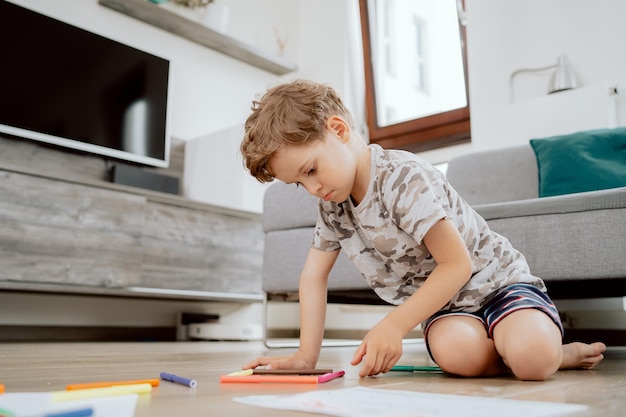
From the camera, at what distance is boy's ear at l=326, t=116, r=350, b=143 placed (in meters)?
0.91

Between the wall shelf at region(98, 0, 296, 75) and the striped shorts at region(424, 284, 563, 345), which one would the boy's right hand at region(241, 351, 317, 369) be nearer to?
the striped shorts at region(424, 284, 563, 345)

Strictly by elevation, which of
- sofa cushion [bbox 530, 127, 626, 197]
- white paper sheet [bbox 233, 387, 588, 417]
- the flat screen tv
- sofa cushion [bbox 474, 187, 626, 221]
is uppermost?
the flat screen tv

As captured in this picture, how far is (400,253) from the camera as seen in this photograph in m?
0.98

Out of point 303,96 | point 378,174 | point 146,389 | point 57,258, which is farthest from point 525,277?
point 57,258

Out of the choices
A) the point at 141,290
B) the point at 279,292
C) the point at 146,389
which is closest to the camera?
the point at 146,389

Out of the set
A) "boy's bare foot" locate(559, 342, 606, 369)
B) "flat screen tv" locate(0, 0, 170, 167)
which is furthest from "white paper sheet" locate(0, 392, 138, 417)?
"flat screen tv" locate(0, 0, 170, 167)

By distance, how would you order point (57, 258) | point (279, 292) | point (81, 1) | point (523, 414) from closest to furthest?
point (523, 414)
point (279, 292)
point (57, 258)
point (81, 1)

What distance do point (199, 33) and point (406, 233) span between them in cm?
259

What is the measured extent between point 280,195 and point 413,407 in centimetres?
155

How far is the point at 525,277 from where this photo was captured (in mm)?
1007

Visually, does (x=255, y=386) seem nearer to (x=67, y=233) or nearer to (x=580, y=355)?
(x=580, y=355)

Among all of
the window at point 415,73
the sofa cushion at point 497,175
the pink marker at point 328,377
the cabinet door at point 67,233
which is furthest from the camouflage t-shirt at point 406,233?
the window at point 415,73

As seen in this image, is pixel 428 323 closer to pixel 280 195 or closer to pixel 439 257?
pixel 439 257

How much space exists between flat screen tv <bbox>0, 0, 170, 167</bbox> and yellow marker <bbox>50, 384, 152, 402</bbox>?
2.10m
